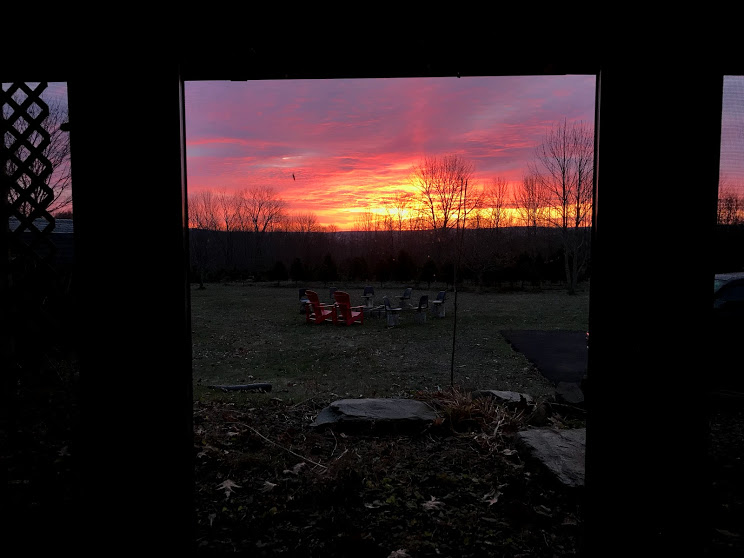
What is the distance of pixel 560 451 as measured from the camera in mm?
3605

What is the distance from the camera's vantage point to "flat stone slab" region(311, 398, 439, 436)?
4.54 m

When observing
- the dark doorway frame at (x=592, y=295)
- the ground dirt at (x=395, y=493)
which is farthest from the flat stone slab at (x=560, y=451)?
the dark doorway frame at (x=592, y=295)

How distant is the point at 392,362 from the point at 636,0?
8.08 m

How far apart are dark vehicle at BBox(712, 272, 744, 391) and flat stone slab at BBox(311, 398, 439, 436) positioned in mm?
3829

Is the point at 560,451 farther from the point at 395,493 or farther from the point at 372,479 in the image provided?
the point at 372,479

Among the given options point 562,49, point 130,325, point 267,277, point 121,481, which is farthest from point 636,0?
point 267,277

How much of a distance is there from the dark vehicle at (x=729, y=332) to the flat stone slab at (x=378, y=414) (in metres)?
3.83

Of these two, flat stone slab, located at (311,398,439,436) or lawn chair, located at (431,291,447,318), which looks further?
lawn chair, located at (431,291,447,318)

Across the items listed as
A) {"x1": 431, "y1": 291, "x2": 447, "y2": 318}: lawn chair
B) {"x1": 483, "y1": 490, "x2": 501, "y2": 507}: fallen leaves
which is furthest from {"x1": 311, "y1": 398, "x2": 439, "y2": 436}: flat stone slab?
{"x1": 431, "y1": 291, "x2": 447, "y2": 318}: lawn chair

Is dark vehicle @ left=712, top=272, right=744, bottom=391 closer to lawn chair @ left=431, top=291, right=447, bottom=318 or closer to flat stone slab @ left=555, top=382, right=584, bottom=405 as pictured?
flat stone slab @ left=555, top=382, right=584, bottom=405

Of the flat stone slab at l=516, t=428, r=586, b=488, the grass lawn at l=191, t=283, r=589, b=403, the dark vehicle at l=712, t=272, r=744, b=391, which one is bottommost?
the grass lawn at l=191, t=283, r=589, b=403

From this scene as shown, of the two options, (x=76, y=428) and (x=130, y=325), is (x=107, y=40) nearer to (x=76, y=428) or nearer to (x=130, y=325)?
(x=130, y=325)

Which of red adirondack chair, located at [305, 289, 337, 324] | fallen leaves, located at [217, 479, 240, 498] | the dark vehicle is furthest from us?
red adirondack chair, located at [305, 289, 337, 324]

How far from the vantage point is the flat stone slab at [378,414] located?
14.9 feet
